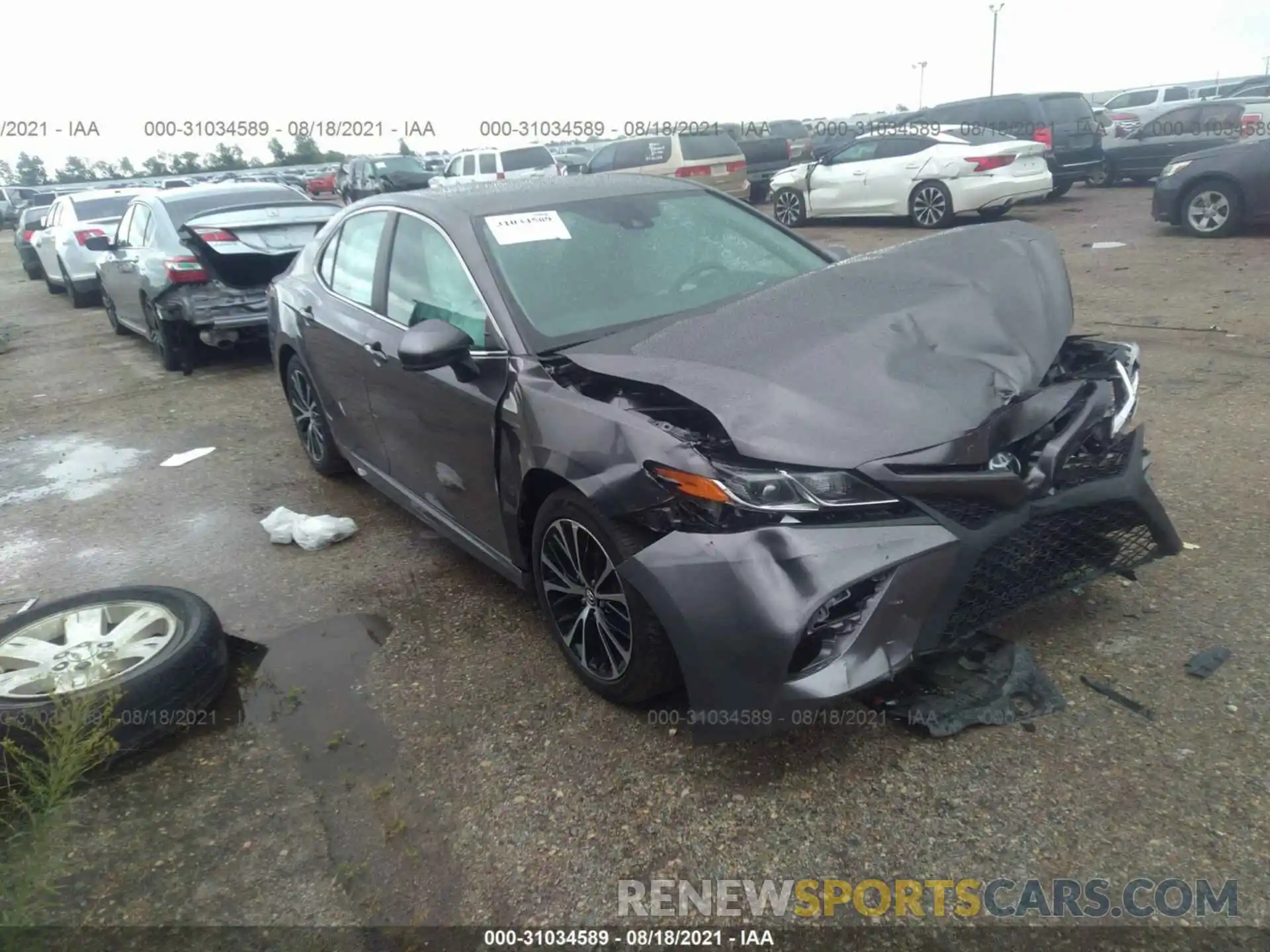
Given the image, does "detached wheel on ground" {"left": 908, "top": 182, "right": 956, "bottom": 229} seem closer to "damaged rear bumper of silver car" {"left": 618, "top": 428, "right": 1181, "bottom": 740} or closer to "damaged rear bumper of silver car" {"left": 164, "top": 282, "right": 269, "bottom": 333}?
"damaged rear bumper of silver car" {"left": 164, "top": 282, "right": 269, "bottom": 333}

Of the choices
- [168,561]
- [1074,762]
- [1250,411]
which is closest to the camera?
[1074,762]

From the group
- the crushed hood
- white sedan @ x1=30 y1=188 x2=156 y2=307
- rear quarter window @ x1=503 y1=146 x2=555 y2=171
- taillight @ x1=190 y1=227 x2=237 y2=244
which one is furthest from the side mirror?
rear quarter window @ x1=503 y1=146 x2=555 y2=171

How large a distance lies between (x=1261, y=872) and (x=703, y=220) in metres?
3.06

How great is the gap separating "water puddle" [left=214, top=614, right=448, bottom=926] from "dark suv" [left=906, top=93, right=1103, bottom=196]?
14.1 metres

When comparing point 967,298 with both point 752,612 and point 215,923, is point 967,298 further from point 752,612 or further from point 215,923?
point 215,923

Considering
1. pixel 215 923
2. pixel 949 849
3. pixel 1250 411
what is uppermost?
pixel 1250 411

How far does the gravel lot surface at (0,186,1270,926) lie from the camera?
2.43 m

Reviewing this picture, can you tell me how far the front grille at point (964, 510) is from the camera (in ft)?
8.41

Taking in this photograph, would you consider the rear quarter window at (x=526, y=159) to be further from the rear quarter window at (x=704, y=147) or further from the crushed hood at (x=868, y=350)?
the crushed hood at (x=868, y=350)

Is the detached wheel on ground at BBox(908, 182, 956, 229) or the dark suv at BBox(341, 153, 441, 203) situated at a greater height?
the dark suv at BBox(341, 153, 441, 203)

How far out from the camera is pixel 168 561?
4.71m

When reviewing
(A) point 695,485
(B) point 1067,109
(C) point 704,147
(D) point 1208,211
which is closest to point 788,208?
(C) point 704,147

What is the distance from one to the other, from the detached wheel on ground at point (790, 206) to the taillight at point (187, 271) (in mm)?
10027

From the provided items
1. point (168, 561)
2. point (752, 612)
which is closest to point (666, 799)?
point (752, 612)
